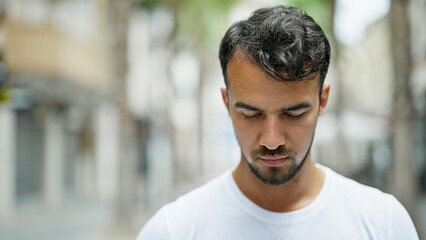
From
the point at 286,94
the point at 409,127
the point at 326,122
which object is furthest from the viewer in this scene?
the point at 326,122

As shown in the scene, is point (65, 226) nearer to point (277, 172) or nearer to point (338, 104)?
point (338, 104)

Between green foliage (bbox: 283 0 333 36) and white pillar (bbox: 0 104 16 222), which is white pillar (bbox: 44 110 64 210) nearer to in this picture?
white pillar (bbox: 0 104 16 222)

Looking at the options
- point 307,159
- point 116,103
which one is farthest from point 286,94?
point 116,103

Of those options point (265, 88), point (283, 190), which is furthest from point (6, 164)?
point (265, 88)

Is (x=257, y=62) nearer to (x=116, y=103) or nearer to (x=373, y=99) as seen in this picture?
(x=116, y=103)

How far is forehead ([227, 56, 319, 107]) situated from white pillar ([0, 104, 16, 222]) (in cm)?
1342

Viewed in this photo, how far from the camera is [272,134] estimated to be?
1.92 m

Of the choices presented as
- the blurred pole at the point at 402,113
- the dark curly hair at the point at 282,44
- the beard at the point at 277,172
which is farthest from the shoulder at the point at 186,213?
the blurred pole at the point at 402,113

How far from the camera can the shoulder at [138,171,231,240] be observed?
2.11 meters

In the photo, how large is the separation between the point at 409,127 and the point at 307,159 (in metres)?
6.89

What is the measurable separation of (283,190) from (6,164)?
13.7 m

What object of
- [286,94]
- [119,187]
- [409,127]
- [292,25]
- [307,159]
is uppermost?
[292,25]

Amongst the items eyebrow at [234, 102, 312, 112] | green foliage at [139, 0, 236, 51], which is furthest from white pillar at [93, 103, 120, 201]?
eyebrow at [234, 102, 312, 112]

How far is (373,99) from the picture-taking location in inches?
1772
